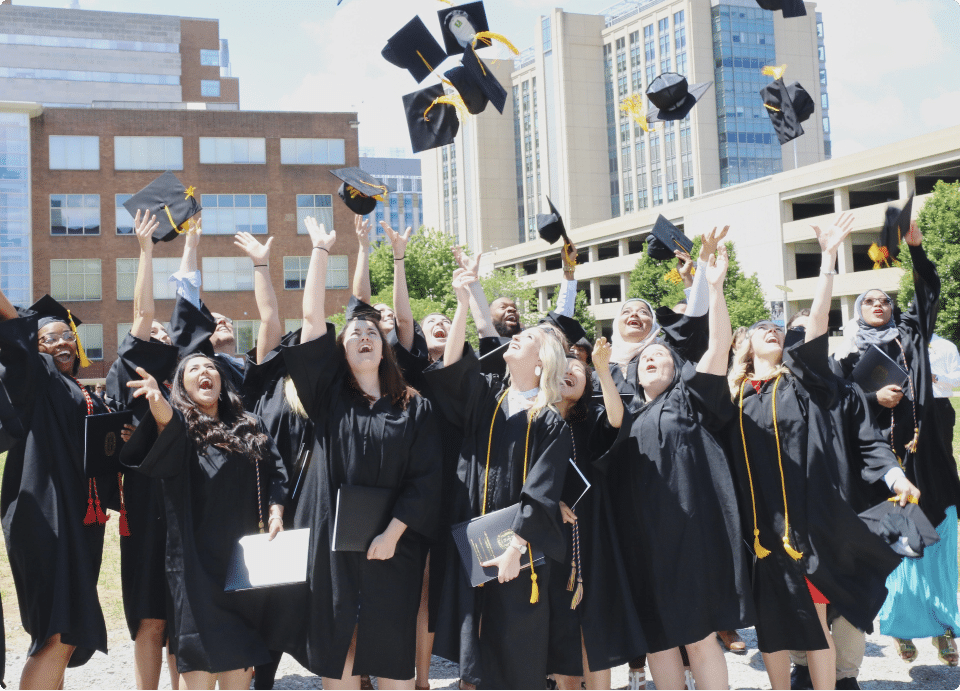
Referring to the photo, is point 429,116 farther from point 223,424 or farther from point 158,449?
point 158,449

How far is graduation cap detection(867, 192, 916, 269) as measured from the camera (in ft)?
17.0

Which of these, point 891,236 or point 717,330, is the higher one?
point 891,236

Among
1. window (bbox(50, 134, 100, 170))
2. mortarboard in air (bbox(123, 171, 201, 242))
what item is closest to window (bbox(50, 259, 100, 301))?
window (bbox(50, 134, 100, 170))

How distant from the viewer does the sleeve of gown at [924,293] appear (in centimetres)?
521

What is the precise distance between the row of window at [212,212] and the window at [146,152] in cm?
164

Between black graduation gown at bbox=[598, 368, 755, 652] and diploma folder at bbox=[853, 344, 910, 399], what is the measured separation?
1.32m

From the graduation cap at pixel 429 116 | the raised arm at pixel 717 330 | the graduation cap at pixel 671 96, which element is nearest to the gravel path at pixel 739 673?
the raised arm at pixel 717 330

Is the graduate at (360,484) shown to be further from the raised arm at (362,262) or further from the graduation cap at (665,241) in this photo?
the graduation cap at (665,241)

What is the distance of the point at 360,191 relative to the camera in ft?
18.1

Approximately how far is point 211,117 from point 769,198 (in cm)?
2845

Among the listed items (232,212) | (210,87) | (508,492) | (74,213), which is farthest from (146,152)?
(210,87)

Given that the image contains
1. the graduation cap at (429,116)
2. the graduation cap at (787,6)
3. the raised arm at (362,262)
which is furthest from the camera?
the graduation cap at (429,116)

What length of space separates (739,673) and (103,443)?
374cm

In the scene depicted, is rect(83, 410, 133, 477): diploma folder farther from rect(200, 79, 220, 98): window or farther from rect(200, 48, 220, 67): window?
rect(200, 48, 220, 67): window
